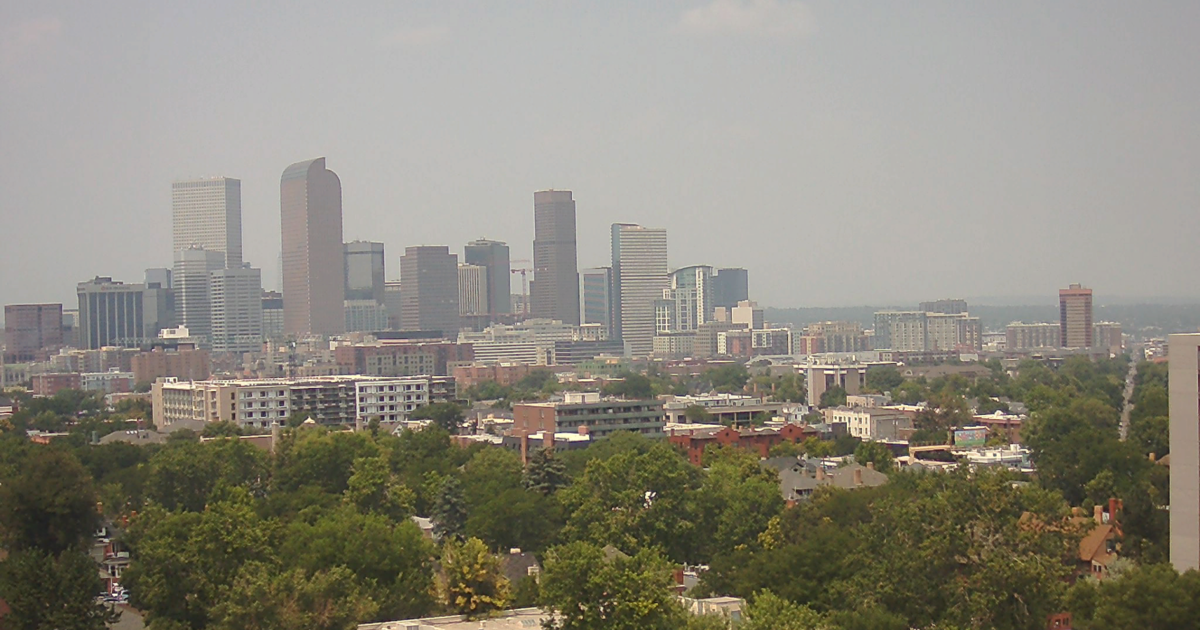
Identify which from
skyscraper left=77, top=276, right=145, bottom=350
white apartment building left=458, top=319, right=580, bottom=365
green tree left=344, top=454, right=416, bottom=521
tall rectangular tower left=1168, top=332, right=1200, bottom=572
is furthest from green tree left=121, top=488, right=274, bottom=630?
skyscraper left=77, top=276, right=145, bottom=350

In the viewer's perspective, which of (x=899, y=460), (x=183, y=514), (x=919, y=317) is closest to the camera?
(x=183, y=514)

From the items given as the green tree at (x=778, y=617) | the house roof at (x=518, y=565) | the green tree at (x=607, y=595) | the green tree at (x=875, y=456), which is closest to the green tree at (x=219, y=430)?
the green tree at (x=875, y=456)

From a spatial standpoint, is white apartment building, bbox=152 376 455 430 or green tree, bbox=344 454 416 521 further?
white apartment building, bbox=152 376 455 430

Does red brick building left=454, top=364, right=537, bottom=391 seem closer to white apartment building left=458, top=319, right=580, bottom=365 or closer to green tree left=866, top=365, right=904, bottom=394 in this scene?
white apartment building left=458, top=319, right=580, bottom=365

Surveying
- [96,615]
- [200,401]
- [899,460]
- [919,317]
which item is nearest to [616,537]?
[96,615]

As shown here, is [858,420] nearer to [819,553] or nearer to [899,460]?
[899,460]

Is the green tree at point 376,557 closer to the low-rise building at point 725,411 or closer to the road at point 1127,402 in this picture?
the road at point 1127,402
